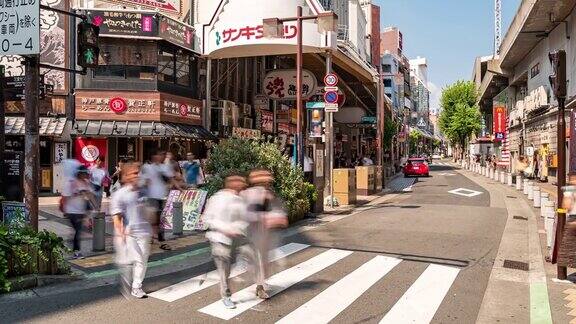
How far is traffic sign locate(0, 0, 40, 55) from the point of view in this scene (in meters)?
7.52

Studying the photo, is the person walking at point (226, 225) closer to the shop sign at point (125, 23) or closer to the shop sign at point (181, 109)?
the shop sign at point (181, 109)

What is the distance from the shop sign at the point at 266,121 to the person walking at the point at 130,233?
2182cm

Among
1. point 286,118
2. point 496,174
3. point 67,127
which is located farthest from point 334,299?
point 496,174

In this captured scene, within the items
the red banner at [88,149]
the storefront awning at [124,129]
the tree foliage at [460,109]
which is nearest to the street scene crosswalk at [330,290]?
the storefront awning at [124,129]

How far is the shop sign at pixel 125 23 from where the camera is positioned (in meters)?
19.6

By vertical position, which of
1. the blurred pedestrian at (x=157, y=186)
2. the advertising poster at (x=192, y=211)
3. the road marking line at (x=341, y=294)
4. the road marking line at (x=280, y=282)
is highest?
the blurred pedestrian at (x=157, y=186)

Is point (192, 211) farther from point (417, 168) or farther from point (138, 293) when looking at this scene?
point (417, 168)

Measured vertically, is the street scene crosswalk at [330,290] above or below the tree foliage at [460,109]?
below

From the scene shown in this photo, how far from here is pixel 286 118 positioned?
31.3 metres

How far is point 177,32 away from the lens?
21250 millimetres

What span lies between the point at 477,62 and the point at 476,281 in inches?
2660

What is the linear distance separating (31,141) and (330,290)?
528 cm

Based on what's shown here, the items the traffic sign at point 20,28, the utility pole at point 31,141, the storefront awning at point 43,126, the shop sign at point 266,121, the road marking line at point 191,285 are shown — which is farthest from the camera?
the shop sign at point 266,121

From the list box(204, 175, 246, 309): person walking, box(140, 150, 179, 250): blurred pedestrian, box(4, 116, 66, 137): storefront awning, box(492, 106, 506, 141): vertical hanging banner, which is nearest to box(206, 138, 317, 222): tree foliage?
box(140, 150, 179, 250): blurred pedestrian
